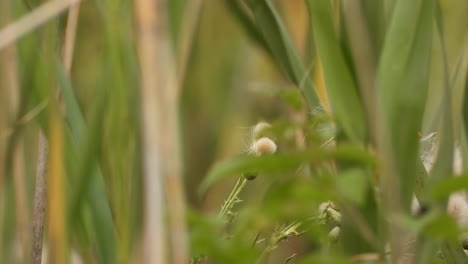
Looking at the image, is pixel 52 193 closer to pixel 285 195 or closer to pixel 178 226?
pixel 178 226

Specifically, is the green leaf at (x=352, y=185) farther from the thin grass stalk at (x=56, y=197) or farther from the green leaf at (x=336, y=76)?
the thin grass stalk at (x=56, y=197)

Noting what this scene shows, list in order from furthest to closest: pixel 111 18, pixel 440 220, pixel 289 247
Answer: pixel 289 247, pixel 111 18, pixel 440 220

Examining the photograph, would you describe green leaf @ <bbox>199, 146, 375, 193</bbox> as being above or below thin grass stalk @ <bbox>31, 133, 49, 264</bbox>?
below

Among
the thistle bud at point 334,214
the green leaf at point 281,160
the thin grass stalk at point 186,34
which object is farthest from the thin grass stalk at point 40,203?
the green leaf at point 281,160

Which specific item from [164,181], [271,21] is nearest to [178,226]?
[164,181]

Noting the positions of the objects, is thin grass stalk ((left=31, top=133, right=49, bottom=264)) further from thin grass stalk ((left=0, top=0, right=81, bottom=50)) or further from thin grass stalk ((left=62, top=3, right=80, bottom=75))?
thin grass stalk ((left=0, top=0, right=81, bottom=50))

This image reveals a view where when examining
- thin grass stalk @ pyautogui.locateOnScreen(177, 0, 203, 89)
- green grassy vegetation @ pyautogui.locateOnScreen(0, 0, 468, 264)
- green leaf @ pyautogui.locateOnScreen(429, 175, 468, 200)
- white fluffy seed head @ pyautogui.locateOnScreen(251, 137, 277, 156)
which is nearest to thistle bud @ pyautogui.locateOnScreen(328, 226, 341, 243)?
green grassy vegetation @ pyautogui.locateOnScreen(0, 0, 468, 264)

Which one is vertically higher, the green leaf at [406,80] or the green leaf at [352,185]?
the green leaf at [406,80]

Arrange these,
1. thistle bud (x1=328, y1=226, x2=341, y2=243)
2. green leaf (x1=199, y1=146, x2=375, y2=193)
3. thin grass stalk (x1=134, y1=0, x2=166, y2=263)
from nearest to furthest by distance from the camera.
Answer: green leaf (x1=199, y1=146, x2=375, y2=193)
thin grass stalk (x1=134, y1=0, x2=166, y2=263)
thistle bud (x1=328, y1=226, x2=341, y2=243)
